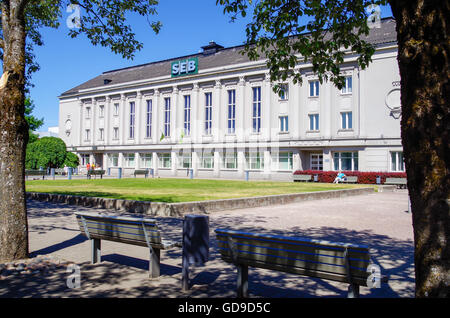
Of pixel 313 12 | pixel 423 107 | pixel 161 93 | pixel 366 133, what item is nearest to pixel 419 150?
pixel 423 107

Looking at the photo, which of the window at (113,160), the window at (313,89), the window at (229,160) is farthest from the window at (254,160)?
the window at (113,160)

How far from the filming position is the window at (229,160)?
44969mm

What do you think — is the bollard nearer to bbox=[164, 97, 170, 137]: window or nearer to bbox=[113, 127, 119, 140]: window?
bbox=[164, 97, 170, 137]: window

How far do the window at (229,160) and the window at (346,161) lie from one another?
11949 millimetres

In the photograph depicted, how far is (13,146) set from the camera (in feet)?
20.1

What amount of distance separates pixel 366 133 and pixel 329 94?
18.2ft

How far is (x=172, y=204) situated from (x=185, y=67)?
39622mm

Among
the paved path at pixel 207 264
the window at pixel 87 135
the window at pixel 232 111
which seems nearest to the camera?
the paved path at pixel 207 264

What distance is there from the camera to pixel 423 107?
3123 mm

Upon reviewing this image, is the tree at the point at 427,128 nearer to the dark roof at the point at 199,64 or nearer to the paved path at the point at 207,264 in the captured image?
the paved path at the point at 207,264

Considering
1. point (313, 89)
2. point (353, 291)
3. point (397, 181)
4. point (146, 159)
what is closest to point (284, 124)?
point (313, 89)

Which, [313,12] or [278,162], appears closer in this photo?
[313,12]

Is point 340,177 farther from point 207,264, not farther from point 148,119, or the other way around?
point 148,119
